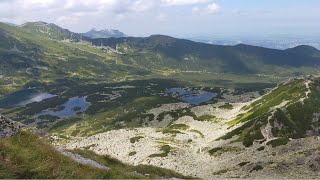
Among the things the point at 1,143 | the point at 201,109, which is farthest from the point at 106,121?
the point at 1,143

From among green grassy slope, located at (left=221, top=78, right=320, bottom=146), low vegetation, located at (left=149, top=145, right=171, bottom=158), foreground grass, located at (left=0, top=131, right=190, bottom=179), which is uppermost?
foreground grass, located at (left=0, top=131, right=190, bottom=179)

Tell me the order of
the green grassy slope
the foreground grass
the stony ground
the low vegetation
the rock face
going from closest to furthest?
1. the foreground grass
2. the rock face
3. the stony ground
4. the low vegetation
5. the green grassy slope

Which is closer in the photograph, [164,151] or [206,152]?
[164,151]

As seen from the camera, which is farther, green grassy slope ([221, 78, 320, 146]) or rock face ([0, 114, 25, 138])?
green grassy slope ([221, 78, 320, 146])

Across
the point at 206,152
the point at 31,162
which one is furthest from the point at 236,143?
the point at 31,162

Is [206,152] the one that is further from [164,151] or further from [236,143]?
[164,151]

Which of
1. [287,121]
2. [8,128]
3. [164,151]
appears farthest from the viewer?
[287,121]

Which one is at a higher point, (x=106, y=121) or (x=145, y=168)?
(x=145, y=168)

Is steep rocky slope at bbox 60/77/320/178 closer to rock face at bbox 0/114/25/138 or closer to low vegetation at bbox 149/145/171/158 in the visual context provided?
low vegetation at bbox 149/145/171/158

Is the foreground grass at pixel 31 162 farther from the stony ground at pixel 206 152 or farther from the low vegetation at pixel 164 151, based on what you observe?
Result: the low vegetation at pixel 164 151

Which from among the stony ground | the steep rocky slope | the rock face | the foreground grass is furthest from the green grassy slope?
the foreground grass

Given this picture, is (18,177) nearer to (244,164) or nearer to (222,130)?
(244,164)
